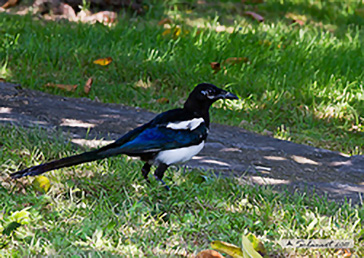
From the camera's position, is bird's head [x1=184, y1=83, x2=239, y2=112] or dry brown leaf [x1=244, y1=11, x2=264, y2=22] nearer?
bird's head [x1=184, y1=83, x2=239, y2=112]

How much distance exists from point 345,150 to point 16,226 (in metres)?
3.58

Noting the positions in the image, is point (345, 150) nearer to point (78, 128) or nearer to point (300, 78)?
point (300, 78)

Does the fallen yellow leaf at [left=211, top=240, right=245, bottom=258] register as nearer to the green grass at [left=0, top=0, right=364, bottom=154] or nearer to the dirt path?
the dirt path

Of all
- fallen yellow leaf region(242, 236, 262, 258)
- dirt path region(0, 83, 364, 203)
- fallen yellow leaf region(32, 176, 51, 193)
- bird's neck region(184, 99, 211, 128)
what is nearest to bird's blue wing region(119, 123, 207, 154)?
bird's neck region(184, 99, 211, 128)

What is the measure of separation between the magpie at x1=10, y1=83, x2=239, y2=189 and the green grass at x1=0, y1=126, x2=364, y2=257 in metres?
0.22

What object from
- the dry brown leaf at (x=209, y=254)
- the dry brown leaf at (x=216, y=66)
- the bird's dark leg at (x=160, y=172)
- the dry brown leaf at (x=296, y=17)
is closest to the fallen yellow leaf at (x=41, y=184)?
the bird's dark leg at (x=160, y=172)

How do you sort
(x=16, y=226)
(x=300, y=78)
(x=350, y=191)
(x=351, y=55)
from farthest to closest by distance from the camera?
1. (x=351, y=55)
2. (x=300, y=78)
3. (x=350, y=191)
4. (x=16, y=226)

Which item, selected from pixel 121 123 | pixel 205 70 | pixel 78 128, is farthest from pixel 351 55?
pixel 78 128

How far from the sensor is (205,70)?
6.82m

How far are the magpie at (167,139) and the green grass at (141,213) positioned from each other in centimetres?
22

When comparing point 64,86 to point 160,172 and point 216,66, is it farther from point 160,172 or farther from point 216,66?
point 160,172

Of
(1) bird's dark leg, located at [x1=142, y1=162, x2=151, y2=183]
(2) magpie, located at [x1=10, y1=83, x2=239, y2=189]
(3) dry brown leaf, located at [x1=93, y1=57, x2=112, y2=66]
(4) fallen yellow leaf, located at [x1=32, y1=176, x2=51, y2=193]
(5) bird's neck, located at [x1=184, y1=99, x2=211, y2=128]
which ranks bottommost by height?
(3) dry brown leaf, located at [x1=93, y1=57, x2=112, y2=66]

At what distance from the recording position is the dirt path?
4480mm

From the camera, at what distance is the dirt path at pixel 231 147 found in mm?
4480
